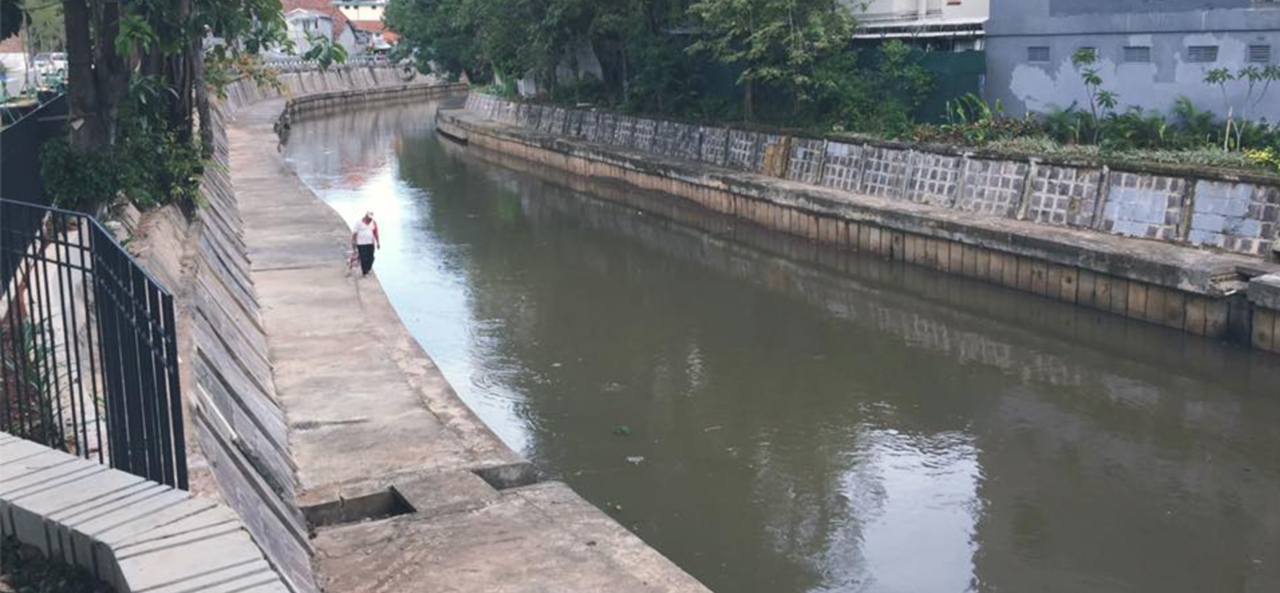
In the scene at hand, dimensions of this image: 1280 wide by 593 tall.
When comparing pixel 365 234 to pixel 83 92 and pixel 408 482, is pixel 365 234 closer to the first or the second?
Result: pixel 83 92

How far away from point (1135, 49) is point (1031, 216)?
395 cm

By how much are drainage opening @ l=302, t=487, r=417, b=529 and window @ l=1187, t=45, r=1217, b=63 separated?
16.7 metres

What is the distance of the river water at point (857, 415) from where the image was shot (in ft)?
36.7

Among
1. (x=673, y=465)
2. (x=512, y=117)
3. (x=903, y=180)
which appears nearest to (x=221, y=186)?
(x=903, y=180)

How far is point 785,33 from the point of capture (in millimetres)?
27688

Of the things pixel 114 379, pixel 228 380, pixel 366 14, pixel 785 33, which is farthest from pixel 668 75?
pixel 366 14

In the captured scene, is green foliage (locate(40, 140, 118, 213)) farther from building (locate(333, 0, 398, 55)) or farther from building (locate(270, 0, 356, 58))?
building (locate(333, 0, 398, 55))

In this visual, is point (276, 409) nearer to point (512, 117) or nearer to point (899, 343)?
point (899, 343)

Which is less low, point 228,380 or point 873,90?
point 873,90

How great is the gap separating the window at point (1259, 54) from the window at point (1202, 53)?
0.70m

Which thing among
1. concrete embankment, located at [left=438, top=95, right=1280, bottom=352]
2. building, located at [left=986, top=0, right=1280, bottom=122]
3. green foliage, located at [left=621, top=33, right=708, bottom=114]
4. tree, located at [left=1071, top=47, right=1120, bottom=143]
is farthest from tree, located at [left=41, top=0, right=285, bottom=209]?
green foliage, located at [left=621, top=33, right=708, bottom=114]

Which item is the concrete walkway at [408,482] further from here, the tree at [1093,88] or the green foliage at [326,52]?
the tree at [1093,88]

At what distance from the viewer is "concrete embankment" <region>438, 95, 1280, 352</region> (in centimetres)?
1764

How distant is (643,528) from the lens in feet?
38.0
